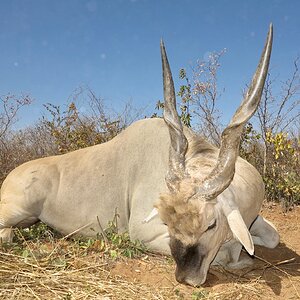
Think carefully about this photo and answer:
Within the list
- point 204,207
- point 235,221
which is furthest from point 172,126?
point 235,221

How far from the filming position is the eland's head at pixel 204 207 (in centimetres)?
245

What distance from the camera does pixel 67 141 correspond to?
7164 mm

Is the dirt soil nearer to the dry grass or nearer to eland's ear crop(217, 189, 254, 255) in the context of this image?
the dry grass

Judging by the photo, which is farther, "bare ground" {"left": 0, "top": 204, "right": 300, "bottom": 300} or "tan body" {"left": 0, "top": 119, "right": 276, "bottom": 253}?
"tan body" {"left": 0, "top": 119, "right": 276, "bottom": 253}

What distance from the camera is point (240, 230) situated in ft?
8.05

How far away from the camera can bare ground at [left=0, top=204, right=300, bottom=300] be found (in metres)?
2.49

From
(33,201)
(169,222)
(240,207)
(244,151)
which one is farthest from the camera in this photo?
(244,151)

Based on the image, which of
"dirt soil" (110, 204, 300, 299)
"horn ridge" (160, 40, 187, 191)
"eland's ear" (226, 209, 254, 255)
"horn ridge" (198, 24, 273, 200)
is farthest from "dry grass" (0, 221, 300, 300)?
"horn ridge" (160, 40, 187, 191)

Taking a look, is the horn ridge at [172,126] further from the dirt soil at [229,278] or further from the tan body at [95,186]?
the dirt soil at [229,278]

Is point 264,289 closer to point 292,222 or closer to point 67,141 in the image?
point 292,222

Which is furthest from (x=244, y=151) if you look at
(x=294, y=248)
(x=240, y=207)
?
(x=240, y=207)

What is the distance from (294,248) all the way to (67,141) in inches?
174

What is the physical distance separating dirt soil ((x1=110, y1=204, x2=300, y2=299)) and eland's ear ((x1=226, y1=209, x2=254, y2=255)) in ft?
→ 1.12

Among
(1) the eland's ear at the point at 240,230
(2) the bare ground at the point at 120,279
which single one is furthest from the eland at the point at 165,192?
(2) the bare ground at the point at 120,279
